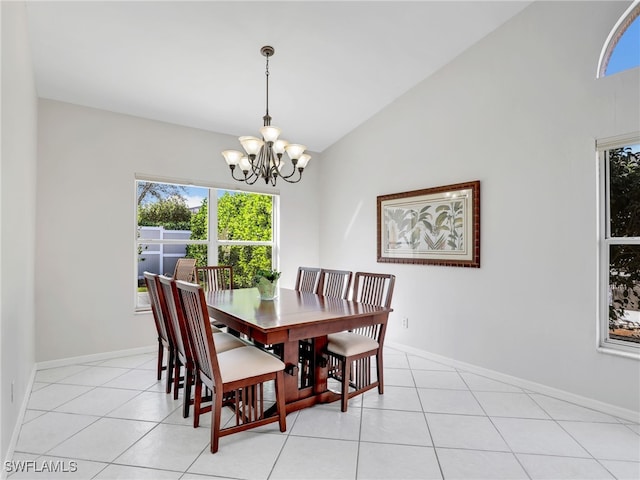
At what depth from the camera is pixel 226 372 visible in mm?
2117

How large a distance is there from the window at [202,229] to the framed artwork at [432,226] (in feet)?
5.59

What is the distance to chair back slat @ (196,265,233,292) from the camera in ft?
12.8

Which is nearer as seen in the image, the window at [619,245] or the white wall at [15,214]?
the white wall at [15,214]

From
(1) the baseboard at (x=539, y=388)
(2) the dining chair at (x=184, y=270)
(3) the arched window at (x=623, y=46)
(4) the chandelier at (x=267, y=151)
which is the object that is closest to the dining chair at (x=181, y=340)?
(4) the chandelier at (x=267, y=151)

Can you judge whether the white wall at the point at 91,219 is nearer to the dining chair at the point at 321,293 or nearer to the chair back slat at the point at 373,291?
the dining chair at the point at 321,293

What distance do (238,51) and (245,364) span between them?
2.61m

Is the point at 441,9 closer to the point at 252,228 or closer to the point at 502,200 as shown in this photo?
the point at 502,200

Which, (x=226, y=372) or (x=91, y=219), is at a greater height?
(x=91, y=219)

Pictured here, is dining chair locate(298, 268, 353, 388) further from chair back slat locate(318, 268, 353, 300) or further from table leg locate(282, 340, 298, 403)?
table leg locate(282, 340, 298, 403)

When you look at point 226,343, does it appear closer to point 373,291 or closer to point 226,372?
point 226,372

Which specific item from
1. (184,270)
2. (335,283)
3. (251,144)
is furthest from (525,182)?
(184,270)

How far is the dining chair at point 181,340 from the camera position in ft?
7.50

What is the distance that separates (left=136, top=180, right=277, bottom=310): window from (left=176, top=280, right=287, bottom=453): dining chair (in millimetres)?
2161

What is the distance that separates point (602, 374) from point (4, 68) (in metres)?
4.25
